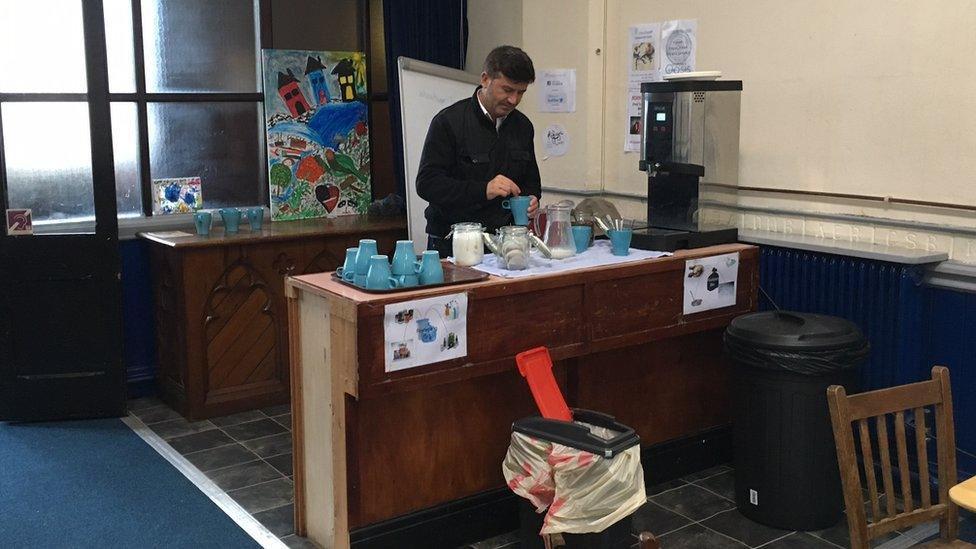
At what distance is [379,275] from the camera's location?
9.78ft

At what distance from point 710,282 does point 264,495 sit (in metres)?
1.92

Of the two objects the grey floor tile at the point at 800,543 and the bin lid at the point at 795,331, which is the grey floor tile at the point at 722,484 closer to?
the grey floor tile at the point at 800,543

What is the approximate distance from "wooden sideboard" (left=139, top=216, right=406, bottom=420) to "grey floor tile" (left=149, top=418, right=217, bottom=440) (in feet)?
0.17

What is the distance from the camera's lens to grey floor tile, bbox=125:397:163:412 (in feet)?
16.0

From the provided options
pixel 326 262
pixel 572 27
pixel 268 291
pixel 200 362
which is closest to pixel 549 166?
pixel 572 27

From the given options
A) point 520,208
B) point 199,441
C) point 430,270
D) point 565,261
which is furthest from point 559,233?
point 199,441

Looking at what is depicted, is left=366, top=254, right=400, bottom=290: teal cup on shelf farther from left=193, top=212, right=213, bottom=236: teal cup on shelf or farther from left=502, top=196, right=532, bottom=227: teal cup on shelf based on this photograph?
left=193, top=212, right=213, bottom=236: teal cup on shelf

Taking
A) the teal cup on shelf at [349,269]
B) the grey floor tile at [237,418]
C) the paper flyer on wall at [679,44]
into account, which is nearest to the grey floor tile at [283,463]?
the grey floor tile at [237,418]

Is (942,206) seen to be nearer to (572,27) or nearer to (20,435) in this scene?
(572,27)

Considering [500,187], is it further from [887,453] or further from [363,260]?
[887,453]


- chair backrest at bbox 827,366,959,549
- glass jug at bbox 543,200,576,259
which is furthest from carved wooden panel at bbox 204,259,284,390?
chair backrest at bbox 827,366,959,549

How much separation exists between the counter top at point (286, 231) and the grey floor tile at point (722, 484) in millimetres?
2154

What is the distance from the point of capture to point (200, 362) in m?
4.68

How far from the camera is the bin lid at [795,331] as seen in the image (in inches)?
131
